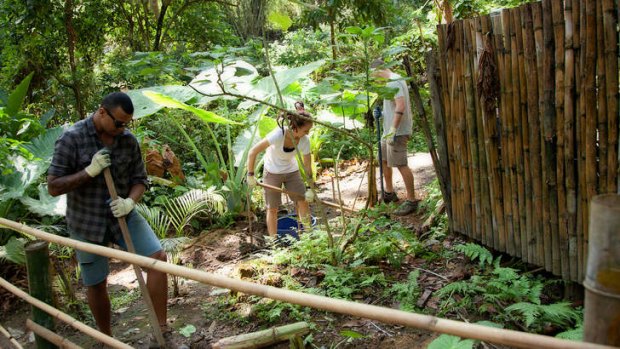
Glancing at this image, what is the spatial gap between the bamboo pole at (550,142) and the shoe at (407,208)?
91.5 inches

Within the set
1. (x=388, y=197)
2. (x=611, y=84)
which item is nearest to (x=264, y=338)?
(x=611, y=84)

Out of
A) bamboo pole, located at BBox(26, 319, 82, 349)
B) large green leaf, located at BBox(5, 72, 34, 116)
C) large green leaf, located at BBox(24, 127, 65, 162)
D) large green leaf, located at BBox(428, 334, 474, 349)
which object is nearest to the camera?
large green leaf, located at BBox(428, 334, 474, 349)

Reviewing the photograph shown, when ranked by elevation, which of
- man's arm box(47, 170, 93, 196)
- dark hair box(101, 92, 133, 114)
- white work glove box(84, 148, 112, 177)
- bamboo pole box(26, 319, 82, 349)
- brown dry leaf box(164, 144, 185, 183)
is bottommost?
brown dry leaf box(164, 144, 185, 183)

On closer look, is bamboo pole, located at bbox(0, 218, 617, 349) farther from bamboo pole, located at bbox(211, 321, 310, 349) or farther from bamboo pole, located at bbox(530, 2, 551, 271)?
bamboo pole, located at bbox(530, 2, 551, 271)

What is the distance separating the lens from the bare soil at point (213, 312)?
329cm

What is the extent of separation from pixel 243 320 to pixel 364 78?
211 cm

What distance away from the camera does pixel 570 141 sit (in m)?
3.10

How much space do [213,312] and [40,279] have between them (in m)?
1.58

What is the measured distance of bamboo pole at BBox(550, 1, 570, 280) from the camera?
304 centimetres

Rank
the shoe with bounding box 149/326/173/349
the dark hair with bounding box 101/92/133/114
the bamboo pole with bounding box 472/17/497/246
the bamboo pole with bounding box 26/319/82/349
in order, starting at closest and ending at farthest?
the bamboo pole with bounding box 26/319/82/349, the dark hair with bounding box 101/92/133/114, the shoe with bounding box 149/326/173/349, the bamboo pole with bounding box 472/17/497/246

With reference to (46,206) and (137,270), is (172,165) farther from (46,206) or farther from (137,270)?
(137,270)

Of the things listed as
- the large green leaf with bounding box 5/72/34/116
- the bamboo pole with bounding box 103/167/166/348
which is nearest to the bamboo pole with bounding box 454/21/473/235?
Answer: the bamboo pole with bounding box 103/167/166/348

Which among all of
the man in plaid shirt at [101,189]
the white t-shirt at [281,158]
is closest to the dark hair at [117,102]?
the man in plaid shirt at [101,189]

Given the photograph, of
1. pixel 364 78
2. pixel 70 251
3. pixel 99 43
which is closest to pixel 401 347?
pixel 364 78
